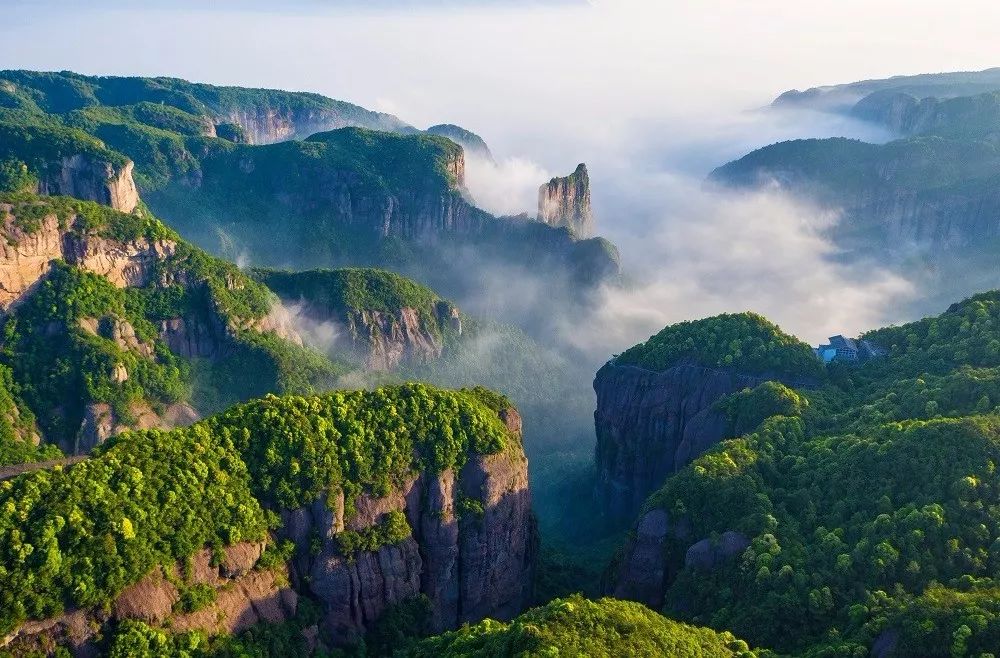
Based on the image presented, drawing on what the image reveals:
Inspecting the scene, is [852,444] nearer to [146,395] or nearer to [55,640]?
[55,640]

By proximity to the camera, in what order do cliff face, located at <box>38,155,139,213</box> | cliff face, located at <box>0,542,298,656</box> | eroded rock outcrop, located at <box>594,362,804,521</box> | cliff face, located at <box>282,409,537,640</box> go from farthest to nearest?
1. cliff face, located at <box>38,155,139,213</box>
2. eroded rock outcrop, located at <box>594,362,804,521</box>
3. cliff face, located at <box>282,409,537,640</box>
4. cliff face, located at <box>0,542,298,656</box>

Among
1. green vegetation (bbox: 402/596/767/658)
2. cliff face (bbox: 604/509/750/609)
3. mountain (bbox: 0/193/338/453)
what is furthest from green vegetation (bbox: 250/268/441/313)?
green vegetation (bbox: 402/596/767/658)

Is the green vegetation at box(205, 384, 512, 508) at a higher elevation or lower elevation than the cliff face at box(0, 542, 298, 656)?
higher

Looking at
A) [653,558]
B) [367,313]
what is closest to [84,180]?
[367,313]

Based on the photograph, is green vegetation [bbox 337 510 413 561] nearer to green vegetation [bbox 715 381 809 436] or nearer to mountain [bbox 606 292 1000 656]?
mountain [bbox 606 292 1000 656]

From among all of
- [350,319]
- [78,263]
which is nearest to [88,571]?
[78,263]

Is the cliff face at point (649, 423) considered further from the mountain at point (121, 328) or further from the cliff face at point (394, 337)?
the cliff face at point (394, 337)
